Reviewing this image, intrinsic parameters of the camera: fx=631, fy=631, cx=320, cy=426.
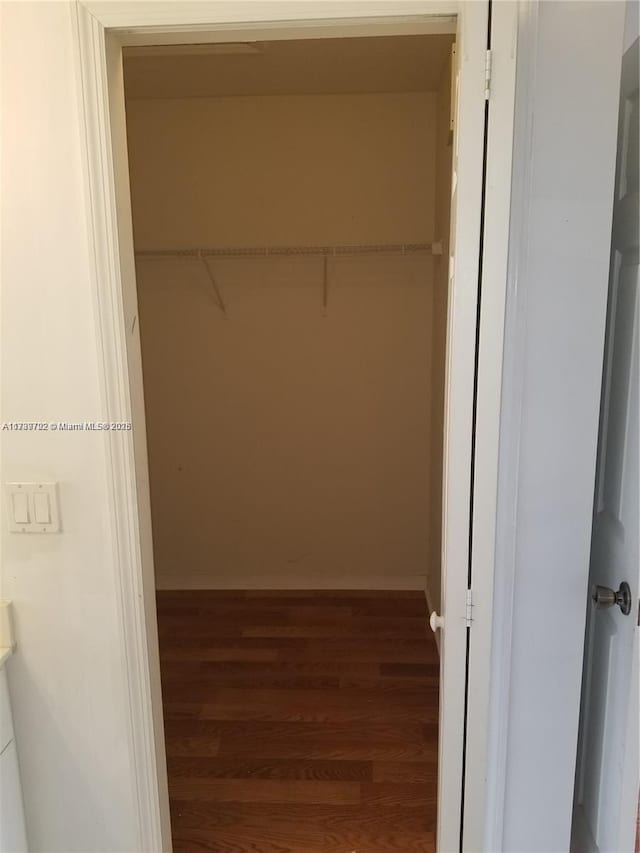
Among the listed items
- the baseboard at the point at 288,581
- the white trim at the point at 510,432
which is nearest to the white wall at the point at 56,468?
the white trim at the point at 510,432

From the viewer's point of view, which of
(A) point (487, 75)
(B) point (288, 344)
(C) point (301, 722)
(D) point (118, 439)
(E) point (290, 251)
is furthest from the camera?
(B) point (288, 344)

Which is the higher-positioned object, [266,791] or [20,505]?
[20,505]

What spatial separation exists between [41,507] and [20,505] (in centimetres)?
5

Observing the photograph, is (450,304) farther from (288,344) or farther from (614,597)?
(288,344)

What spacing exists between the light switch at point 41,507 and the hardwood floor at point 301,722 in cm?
116

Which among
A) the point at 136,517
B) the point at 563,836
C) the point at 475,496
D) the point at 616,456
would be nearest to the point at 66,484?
the point at 136,517

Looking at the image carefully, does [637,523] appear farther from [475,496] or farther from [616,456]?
[475,496]

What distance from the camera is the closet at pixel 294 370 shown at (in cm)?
264

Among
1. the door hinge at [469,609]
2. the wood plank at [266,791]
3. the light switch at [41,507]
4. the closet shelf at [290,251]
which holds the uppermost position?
the closet shelf at [290,251]

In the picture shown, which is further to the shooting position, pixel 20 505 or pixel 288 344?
pixel 288 344

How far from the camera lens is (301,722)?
7.95 feet

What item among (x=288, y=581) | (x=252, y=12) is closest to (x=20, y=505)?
(x=252, y=12)

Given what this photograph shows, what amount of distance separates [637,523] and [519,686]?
18.2 inches

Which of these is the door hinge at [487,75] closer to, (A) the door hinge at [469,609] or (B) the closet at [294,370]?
(A) the door hinge at [469,609]
